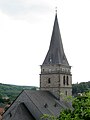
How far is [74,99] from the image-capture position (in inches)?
452

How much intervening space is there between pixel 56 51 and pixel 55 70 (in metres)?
2.63

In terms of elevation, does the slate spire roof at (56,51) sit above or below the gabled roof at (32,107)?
above

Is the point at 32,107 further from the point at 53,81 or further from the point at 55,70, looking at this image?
the point at 55,70

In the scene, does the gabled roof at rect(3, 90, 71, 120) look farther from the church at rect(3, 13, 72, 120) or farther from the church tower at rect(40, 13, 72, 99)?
the church tower at rect(40, 13, 72, 99)

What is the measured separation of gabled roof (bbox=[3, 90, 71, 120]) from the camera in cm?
3441

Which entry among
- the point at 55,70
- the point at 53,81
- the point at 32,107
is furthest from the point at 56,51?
the point at 32,107

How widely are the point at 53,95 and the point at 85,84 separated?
85.2 meters

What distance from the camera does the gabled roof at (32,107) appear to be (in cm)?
3441

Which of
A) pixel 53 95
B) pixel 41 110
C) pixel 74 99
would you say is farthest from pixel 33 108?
pixel 74 99

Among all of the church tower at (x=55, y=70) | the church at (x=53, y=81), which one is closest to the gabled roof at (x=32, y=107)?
the church at (x=53, y=81)

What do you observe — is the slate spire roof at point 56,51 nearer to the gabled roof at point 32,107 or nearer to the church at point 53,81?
the church at point 53,81

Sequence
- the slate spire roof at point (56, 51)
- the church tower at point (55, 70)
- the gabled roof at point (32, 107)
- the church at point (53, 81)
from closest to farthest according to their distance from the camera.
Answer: the gabled roof at point (32, 107) < the church at point (53, 81) < the church tower at point (55, 70) < the slate spire roof at point (56, 51)

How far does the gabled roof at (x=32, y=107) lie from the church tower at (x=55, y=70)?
136 inches

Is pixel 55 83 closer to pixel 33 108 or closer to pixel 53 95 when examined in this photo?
pixel 53 95
